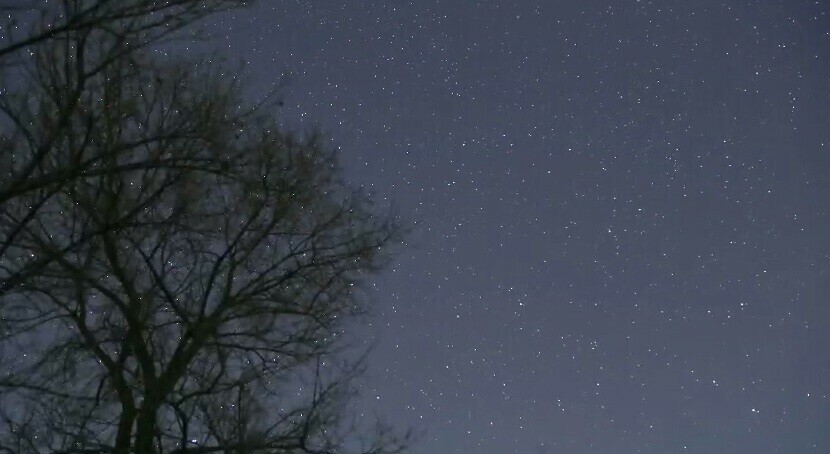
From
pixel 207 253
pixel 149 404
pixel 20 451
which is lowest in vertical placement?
pixel 20 451

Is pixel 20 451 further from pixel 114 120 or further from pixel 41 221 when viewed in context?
pixel 114 120

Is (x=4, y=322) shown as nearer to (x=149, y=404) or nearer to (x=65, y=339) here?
(x=65, y=339)

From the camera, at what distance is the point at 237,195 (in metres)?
8.38

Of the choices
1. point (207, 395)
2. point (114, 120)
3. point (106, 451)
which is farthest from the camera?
A: point (207, 395)

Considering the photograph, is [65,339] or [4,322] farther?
[65,339]

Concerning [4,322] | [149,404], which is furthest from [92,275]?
[149,404]

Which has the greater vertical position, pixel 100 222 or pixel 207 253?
pixel 207 253

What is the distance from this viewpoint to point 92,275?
A: 6016mm

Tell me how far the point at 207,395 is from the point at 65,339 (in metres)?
1.43

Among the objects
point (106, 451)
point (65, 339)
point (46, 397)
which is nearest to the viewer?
point (46, 397)

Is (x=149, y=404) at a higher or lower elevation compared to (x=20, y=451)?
higher

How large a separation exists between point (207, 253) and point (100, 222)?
2.54 metres

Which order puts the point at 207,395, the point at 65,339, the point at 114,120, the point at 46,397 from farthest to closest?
the point at 207,395 < the point at 65,339 < the point at 46,397 < the point at 114,120

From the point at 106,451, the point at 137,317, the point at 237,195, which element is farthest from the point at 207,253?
the point at 106,451
